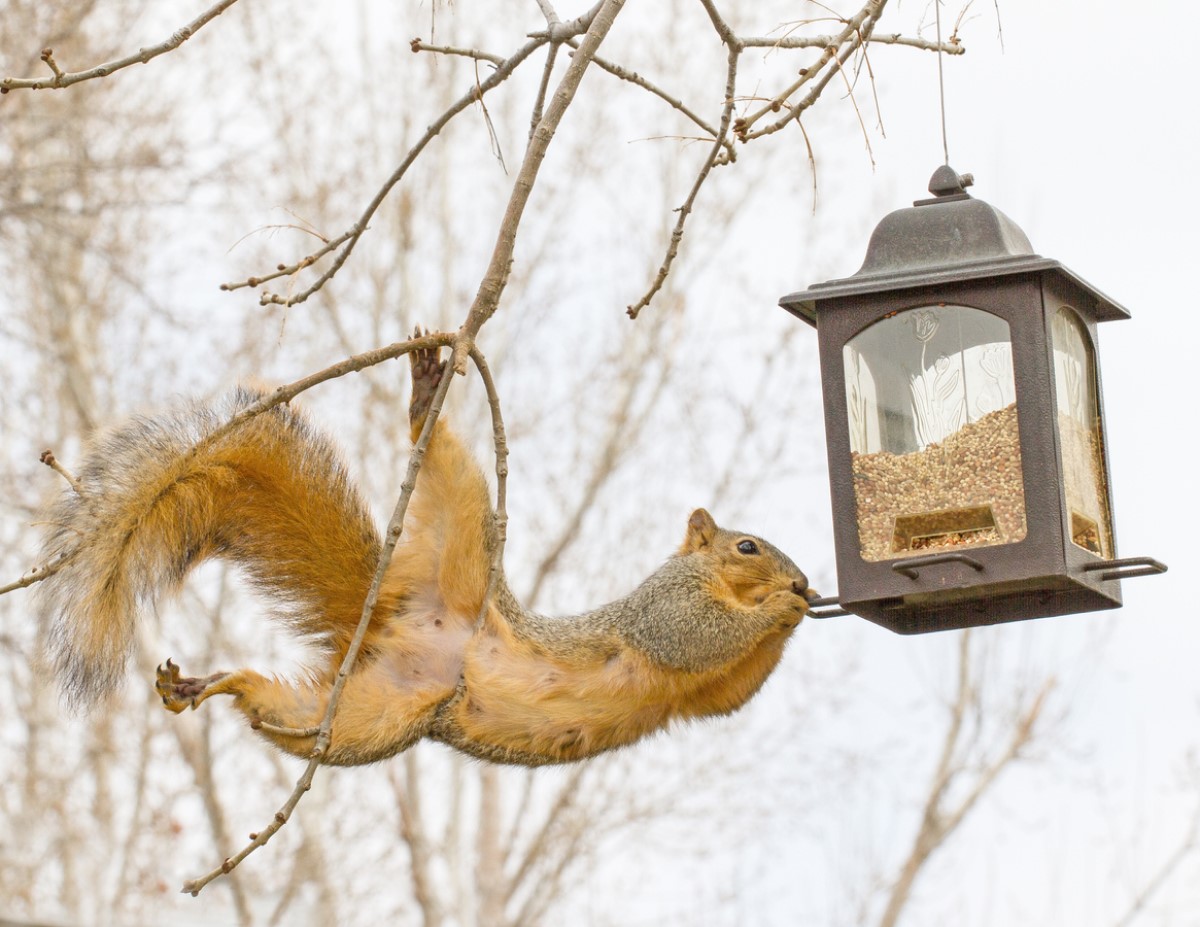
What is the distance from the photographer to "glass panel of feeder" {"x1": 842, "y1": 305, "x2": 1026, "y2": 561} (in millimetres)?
3018

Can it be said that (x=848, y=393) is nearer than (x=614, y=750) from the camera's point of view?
Yes

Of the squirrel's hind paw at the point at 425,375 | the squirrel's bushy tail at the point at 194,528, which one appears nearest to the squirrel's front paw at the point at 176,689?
the squirrel's bushy tail at the point at 194,528

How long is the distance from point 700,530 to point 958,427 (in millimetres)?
1198

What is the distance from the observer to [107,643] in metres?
3.33

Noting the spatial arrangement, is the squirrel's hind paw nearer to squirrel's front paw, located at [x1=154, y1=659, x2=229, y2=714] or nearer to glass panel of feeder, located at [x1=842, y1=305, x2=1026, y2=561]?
squirrel's front paw, located at [x1=154, y1=659, x2=229, y2=714]

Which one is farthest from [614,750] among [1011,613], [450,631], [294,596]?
[1011,613]

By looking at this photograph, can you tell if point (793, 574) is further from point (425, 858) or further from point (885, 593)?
point (425, 858)

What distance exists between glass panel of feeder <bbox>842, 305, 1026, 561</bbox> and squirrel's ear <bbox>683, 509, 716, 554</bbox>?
1.07 metres

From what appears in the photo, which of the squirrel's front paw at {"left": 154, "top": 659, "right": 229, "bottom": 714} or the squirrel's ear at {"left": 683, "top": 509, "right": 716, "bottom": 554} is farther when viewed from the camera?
the squirrel's ear at {"left": 683, "top": 509, "right": 716, "bottom": 554}

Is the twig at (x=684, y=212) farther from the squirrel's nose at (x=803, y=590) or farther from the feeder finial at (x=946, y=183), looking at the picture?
the squirrel's nose at (x=803, y=590)

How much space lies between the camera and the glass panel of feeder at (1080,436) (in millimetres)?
3084

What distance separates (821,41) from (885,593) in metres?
0.89

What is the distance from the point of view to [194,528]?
144 inches

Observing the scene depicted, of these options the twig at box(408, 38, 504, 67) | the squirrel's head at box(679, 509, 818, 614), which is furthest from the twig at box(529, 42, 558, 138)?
the squirrel's head at box(679, 509, 818, 614)
